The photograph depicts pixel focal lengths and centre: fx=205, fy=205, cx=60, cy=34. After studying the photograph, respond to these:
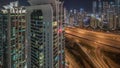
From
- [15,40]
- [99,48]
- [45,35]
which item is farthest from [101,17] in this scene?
[45,35]

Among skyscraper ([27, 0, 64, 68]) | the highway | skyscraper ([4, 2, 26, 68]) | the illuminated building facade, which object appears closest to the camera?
skyscraper ([27, 0, 64, 68])

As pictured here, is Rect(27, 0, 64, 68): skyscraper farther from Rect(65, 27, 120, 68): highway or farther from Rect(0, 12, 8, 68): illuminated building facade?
Rect(65, 27, 120, 68): highway

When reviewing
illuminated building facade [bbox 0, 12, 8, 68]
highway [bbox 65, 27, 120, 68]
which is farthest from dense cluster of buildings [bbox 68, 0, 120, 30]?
illuminated building facade [bbox 0, 12, 8, 68]

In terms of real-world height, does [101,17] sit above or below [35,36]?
above

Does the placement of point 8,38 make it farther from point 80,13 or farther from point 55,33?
point 80,13

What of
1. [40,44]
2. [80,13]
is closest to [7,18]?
[40,44]

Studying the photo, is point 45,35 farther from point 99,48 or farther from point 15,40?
point 99,48

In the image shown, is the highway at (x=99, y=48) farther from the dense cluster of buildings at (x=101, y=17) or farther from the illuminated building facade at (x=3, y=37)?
the illuminated building facade at (x=3, y=37)
